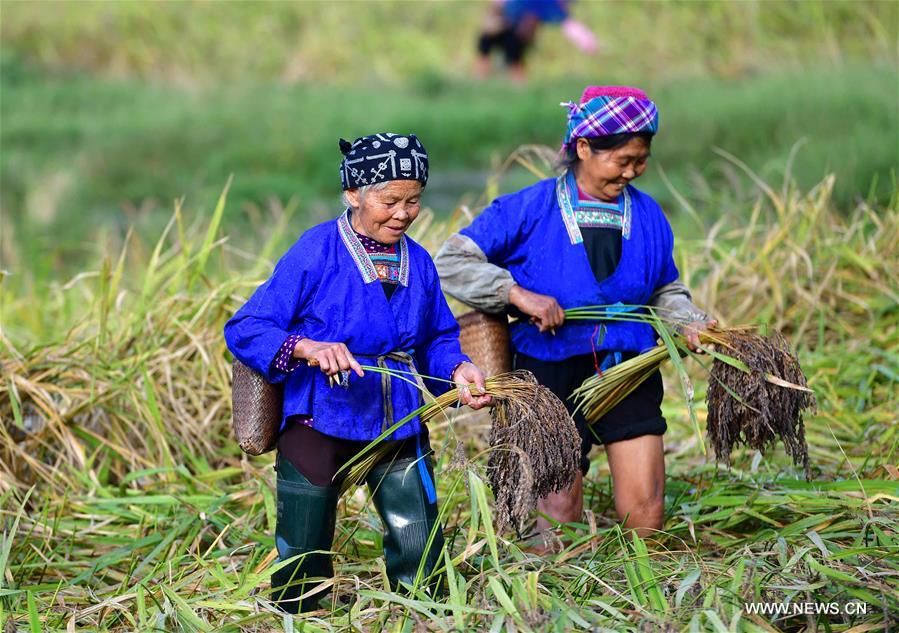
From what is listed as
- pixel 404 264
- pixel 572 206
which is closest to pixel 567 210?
pixel 572 206

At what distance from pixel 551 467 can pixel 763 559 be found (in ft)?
2.09

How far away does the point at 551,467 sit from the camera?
3.10m

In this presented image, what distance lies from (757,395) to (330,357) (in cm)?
114

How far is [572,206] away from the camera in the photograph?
3684mm

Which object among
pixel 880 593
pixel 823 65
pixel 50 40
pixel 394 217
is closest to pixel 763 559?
pixel 880 593

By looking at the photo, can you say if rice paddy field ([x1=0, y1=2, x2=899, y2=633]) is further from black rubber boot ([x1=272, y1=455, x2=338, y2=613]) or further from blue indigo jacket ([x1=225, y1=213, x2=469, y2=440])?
blue indigo jacket ([x1=225, y1=213, x2=469, y2=440])

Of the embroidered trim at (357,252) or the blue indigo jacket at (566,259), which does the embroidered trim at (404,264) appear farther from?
the blue indigo jacket at (566,259)

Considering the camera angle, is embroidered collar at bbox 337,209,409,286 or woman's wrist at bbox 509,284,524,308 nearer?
embroidered collar at bbox 337,209,409,286

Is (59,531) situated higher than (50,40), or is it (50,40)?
(50,40)

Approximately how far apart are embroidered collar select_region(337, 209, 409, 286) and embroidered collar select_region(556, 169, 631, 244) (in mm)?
565

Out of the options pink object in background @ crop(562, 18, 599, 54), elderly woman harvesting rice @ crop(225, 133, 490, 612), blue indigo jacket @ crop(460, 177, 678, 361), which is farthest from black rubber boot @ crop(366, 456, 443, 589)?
pink object in background @ crop(562, 18, 599, 54)

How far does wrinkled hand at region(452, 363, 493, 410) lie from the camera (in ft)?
10.3

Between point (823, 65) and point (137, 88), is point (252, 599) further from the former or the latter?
point (137, 88)

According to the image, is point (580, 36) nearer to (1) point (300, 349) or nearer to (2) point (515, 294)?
(2) point (515, 294)
